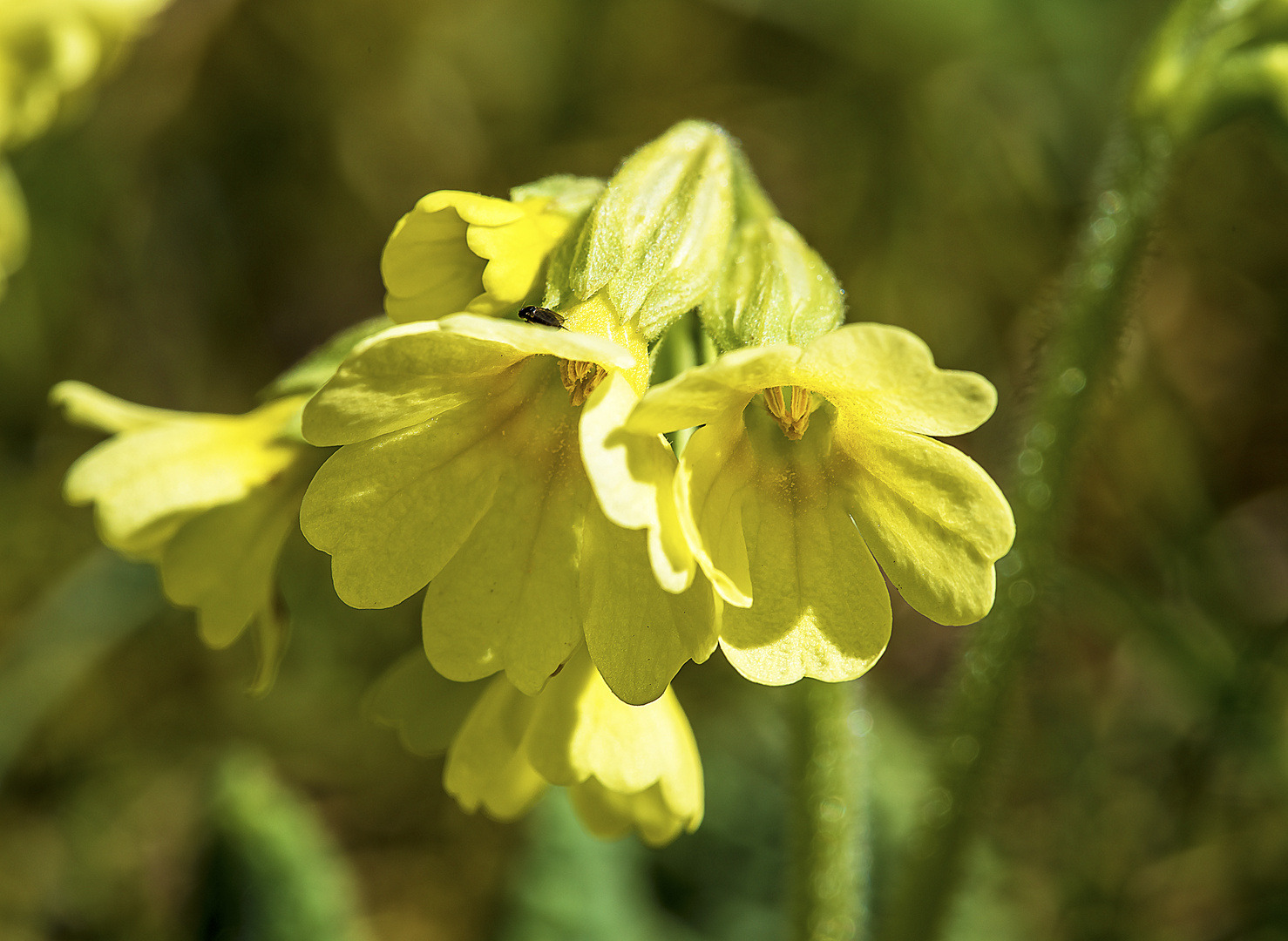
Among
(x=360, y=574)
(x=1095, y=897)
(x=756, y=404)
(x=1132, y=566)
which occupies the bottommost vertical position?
(x=1095, y=897)

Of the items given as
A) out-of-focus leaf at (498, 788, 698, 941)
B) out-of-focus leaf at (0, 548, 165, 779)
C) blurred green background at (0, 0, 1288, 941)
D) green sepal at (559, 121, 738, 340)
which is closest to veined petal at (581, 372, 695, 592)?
green sepal at (559, 121, 738, 340)

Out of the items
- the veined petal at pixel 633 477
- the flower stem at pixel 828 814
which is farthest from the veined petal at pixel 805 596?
the flower stem at pixel 828 814

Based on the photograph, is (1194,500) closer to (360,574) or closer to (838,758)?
(838,758)

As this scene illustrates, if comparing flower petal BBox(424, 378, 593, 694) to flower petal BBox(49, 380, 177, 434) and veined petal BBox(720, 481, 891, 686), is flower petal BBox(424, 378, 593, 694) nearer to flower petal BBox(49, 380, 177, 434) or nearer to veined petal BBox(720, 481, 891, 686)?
veined petal BBox(720, 481, 891, 686)

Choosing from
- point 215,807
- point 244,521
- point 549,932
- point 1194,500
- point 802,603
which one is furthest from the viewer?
point 1194,500

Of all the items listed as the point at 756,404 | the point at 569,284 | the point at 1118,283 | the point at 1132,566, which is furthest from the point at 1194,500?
the point at 569,284
